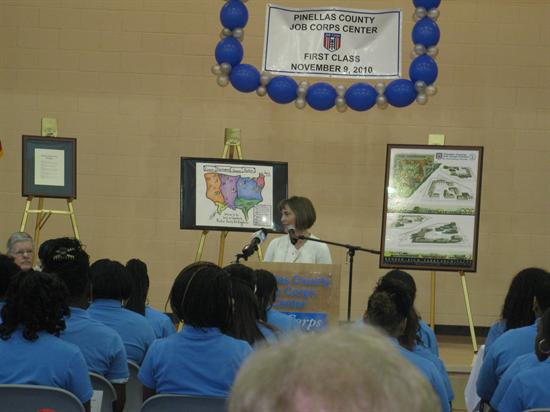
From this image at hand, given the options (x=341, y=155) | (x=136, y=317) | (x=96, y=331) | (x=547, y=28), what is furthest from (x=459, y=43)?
(x=96, y=331)

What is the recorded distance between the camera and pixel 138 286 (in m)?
4.54

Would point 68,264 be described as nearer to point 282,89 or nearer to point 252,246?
point 252,246

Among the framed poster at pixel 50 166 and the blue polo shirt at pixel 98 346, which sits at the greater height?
the framed poster at pixel 50 166

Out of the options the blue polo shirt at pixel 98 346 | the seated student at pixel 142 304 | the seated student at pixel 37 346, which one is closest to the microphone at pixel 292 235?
the seated student at pixel 142 304

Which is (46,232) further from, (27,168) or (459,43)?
(459,43)

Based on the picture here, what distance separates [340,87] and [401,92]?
49cm

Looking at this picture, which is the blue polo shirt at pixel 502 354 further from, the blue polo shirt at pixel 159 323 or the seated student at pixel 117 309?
the blue polo shirt at pixel 159 323

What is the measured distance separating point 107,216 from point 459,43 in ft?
11.6

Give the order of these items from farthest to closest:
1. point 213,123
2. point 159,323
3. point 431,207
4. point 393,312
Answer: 1. point 213,123
2. point 431,207
3. point 159,323
4. point 393,312

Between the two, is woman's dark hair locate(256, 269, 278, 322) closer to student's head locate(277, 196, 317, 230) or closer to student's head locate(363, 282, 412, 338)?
student's head locate(363, 282, 412, 338)

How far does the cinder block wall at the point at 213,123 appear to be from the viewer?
8.05m

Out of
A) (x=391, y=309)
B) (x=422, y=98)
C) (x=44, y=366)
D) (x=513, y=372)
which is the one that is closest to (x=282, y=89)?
(x=422, y=98)

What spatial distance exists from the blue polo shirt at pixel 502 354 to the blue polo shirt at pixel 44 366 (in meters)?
1.62

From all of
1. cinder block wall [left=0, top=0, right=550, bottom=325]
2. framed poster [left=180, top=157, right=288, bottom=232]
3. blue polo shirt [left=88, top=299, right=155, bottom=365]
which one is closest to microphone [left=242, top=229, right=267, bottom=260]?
blue polo shirt [left=88, top=299, right=155, bottom=365]
